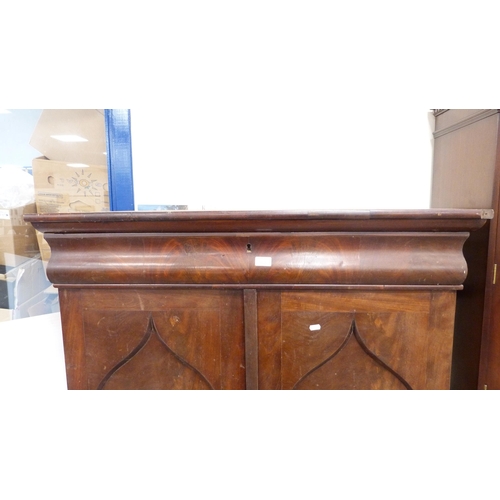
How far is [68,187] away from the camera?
895 mm

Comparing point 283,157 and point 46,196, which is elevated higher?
point 283,157

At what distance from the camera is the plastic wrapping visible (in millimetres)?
858

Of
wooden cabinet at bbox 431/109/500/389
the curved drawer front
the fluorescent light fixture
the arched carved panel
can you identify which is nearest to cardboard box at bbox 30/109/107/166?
the fluorescent light fixture

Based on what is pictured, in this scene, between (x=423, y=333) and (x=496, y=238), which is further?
(x=496, y=238)

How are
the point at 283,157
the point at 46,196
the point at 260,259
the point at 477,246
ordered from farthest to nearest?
the point at 283,157 < the point at 46,196 < the point at 477,246 < the point at 260,259

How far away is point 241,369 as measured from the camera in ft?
1.95

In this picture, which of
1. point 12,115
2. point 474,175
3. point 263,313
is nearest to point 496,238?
point 474,175

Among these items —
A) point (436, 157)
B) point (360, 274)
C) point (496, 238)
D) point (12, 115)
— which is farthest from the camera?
point (436, 157)

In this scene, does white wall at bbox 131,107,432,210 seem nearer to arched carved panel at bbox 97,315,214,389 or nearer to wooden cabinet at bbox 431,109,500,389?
wooden cabinet at bbox 431,109,500,389

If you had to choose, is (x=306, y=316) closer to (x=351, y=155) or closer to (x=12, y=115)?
(x=351, y=155)

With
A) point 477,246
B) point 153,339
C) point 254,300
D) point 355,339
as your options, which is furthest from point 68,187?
point 477,246

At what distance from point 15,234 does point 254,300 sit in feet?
2.46

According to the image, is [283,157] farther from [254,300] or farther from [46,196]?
[46,196]

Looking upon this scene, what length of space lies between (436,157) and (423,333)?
0.68m
